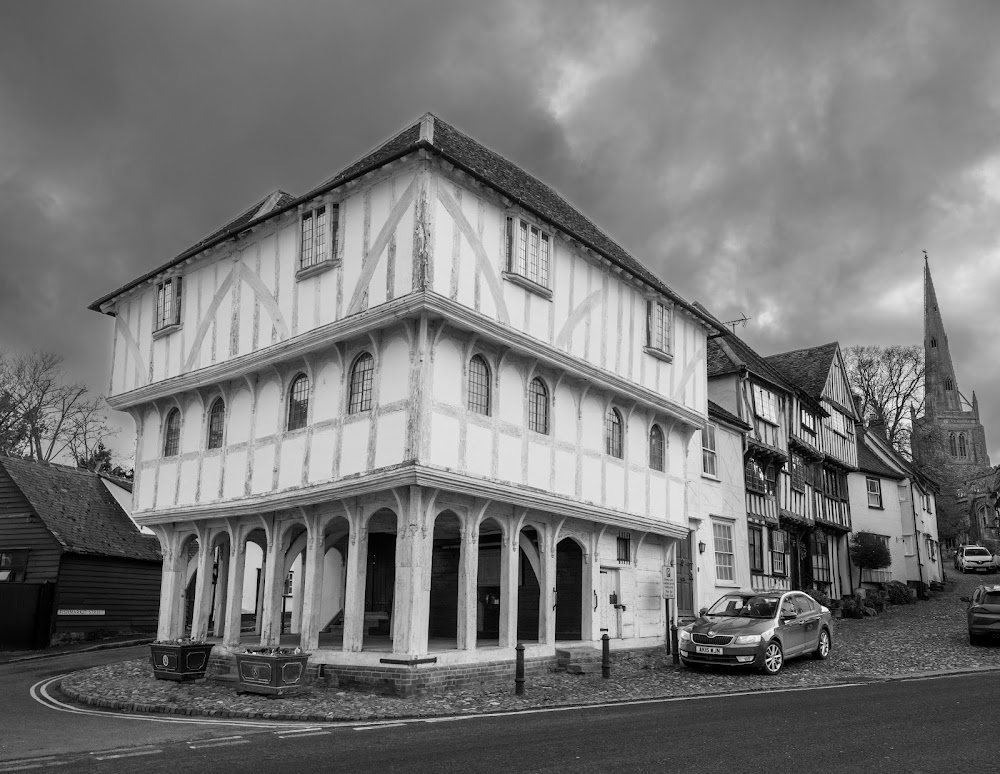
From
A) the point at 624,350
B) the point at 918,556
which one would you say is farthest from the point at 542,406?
the point at 918,556

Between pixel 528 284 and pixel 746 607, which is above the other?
pixel 528 284

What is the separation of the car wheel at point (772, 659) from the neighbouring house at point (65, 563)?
20.2 meters

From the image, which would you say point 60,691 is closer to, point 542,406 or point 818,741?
point 542,406

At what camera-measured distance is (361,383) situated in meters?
16.2

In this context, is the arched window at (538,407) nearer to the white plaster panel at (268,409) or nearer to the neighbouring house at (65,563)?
the white plaster panel at (268,409)

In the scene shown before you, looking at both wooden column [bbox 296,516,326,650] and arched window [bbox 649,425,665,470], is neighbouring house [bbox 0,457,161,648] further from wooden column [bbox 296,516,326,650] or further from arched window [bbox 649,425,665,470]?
arched window [bbox 649,425,665,470]

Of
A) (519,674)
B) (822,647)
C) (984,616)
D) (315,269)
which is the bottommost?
(519,674)

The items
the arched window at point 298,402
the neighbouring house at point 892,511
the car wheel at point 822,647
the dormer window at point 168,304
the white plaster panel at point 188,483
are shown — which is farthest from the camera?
the neighbouring house at point 892,511

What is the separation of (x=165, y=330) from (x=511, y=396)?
28.6 feet

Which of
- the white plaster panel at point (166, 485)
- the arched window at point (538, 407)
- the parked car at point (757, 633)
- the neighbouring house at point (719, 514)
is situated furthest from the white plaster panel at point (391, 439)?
the neighbouring house at point (719, 514)

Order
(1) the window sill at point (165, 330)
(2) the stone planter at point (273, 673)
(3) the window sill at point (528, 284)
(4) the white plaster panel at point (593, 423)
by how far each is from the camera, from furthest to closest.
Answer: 1. (1) the window sill at point (165, 330)
2. (4) the white plaster panel at point (593, 423)
3. (3) the window sill at point (528, 284)
4. (2) the stone planter at point (273, 673)

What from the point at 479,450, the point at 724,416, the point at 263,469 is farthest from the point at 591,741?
the point at 724,416

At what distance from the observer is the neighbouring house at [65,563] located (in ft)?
81.5

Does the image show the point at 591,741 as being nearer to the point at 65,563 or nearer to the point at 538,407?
the point at 538,407
